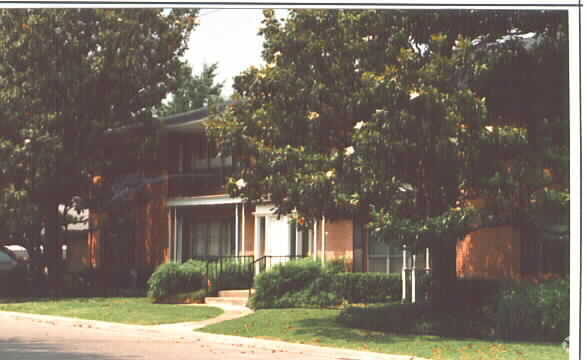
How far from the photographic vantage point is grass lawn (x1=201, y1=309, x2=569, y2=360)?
49.0ft

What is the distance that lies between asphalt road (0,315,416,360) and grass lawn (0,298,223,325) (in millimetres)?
1617

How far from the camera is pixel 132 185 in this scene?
30.1 m

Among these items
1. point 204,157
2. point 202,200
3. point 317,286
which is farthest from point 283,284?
point 204,157

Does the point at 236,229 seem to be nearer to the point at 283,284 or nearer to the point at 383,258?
the point at 383,258

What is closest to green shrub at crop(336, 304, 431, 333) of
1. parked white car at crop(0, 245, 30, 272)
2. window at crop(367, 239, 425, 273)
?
window at crop(367, 239, 425, 273)

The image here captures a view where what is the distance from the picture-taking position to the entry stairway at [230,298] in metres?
24.8

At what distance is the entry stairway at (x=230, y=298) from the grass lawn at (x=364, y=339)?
406 cm

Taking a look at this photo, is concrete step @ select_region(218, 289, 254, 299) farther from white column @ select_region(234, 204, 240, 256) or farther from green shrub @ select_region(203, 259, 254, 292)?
white column @ select_region(234, 204, 240, 256)

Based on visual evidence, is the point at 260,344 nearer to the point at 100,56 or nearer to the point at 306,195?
the point at 306,195

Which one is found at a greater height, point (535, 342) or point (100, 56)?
point (100, 56)

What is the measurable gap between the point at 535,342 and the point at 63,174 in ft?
53.8

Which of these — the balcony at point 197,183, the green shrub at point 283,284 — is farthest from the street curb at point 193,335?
the balcony at point 197,183

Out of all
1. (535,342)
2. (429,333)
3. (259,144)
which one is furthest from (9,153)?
(535,342)

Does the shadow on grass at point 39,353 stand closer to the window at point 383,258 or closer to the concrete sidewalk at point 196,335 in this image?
the concrete sidewalk at point 196,335
